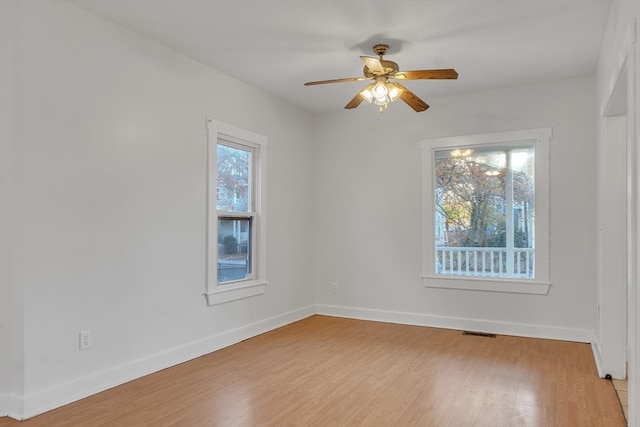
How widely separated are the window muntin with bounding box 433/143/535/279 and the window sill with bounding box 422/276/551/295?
110 millimetres

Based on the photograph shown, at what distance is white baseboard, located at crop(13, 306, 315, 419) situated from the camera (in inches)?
108

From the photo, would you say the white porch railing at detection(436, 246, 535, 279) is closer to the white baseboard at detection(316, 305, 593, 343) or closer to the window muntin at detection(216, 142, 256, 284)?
the white baseboard at detection(316, 305, 593, 343)

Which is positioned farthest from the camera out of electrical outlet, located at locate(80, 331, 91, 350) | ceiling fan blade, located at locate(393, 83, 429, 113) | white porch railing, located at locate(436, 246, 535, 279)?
white porch railing, located at locate(436, 246, 535, 279)

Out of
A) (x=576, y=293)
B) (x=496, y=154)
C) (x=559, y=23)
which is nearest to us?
(x=559, y=23)

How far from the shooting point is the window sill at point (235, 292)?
4.18m

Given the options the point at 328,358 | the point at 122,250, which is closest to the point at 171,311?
the point at 122,250

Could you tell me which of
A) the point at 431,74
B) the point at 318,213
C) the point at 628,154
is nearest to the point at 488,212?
the point at 318,213

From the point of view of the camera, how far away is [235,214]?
4.60 meters

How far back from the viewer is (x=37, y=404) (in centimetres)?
276

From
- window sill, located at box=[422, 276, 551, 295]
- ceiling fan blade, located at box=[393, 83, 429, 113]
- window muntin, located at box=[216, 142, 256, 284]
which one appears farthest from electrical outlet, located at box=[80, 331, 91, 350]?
window sill, located at box=[422, 276, 551, 295]

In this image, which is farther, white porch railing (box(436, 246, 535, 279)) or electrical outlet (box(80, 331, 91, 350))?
white porch railing (box(436, 246, 535, 279))

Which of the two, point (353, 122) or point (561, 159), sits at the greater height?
point (353, 122)

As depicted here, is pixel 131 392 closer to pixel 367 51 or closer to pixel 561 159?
pixel 367 51

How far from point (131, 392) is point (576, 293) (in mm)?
4172
